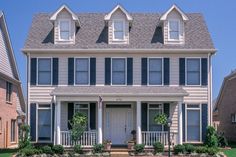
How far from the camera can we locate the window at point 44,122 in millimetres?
30266

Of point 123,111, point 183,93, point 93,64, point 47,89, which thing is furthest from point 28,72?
point 183,93

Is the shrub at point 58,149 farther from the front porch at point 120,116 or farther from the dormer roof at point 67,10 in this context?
the dormer roof at point 67,10

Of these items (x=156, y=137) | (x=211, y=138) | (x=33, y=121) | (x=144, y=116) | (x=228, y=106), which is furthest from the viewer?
(x=228, y=106)

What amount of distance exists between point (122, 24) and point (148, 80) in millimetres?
4063

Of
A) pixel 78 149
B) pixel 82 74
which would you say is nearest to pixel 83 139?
pixel 78 149

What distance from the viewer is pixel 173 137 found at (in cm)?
2967

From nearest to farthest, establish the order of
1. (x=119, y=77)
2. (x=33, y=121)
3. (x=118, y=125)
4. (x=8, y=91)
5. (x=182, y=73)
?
(x=33, y=121), (x=182, y=73), (x=119, y=77), (x=118, y=125), (x=8, y=91)

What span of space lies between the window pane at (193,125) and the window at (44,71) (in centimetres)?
912

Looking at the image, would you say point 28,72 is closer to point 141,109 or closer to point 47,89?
point 47,89

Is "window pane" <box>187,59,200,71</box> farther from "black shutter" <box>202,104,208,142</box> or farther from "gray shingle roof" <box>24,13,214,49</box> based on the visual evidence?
"black shutter" <box>202,104,208,142</box>

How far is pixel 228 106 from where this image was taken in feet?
145

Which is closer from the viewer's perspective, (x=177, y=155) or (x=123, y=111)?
(x=177, y=155)

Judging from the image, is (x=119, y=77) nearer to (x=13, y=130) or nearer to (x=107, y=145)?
(x=107, y=145)

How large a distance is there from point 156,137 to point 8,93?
45.0 feet
